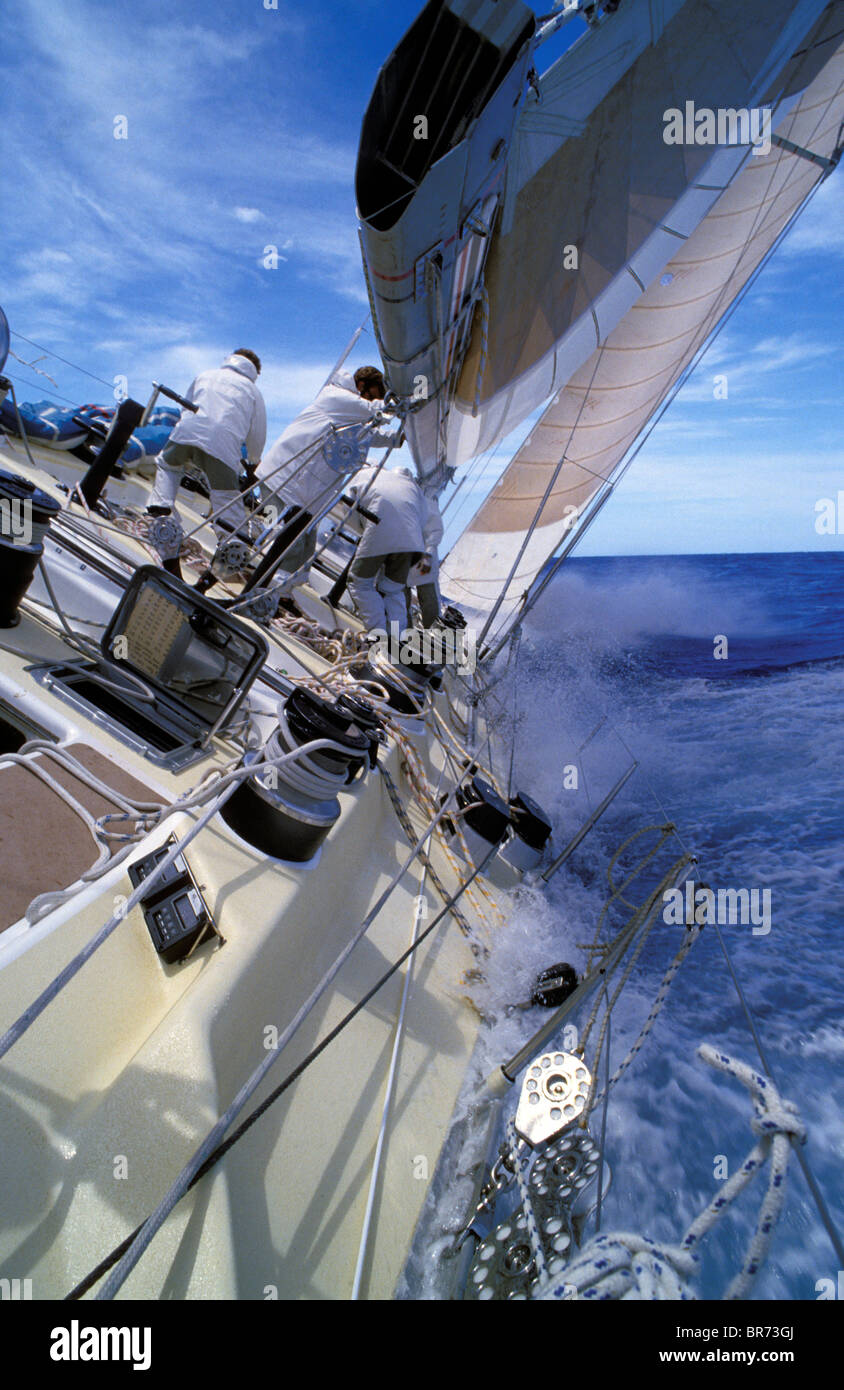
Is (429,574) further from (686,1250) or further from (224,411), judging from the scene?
(686,1250)

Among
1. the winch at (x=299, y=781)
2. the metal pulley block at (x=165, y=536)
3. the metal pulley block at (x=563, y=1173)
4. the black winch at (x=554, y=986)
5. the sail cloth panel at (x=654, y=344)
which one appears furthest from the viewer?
the sail cloth panel at (x=654, y=344)

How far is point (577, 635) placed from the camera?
1302 centimetres

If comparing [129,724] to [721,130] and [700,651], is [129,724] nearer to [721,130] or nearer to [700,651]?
[721,130]

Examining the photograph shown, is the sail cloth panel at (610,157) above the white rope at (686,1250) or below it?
above

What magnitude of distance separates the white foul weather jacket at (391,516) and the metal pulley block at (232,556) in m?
1.18

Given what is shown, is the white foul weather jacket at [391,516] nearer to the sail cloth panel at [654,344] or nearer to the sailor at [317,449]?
the sailor at [317,449]

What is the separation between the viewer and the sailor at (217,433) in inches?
139

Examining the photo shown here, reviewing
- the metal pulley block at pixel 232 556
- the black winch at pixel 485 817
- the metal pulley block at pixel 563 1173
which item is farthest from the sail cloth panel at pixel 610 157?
Result: the metal pulley block at pixel 563 1173

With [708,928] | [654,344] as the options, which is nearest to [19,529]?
[708,928]

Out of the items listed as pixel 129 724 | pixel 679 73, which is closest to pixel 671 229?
pixel 679 73

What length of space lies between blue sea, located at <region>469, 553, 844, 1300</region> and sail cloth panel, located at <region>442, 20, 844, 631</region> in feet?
5.84

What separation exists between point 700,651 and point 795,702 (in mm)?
5730

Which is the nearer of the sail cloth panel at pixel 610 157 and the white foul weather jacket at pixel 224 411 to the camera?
the sail cloth panel at pixel 610 157

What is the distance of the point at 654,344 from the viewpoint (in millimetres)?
6500
